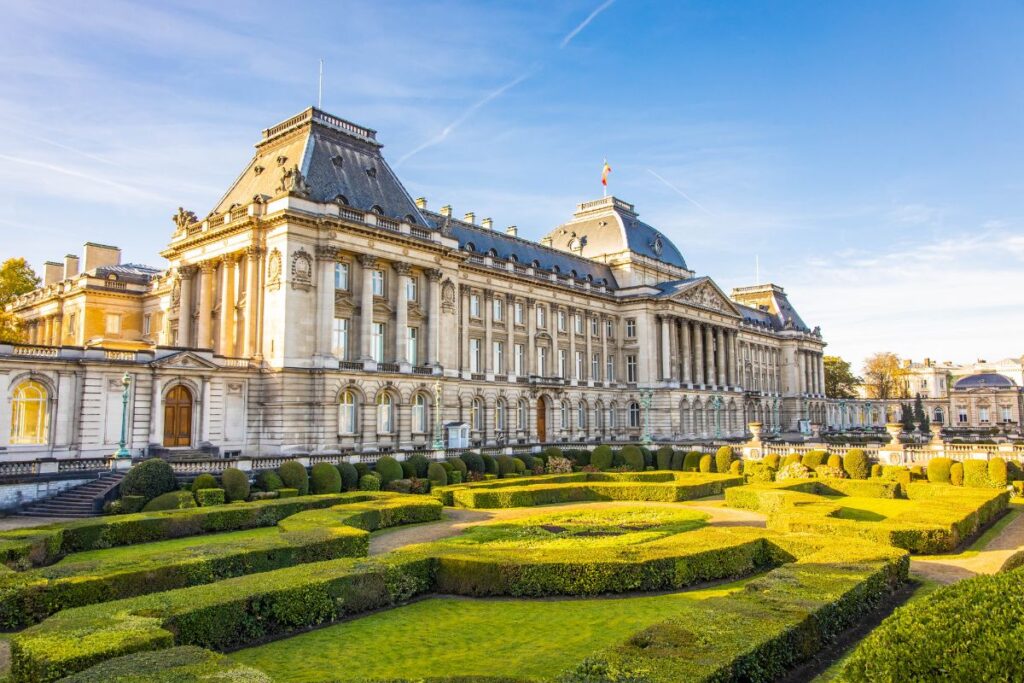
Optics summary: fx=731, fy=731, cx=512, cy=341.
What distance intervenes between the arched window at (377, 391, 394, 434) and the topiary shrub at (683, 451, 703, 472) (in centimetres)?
1903

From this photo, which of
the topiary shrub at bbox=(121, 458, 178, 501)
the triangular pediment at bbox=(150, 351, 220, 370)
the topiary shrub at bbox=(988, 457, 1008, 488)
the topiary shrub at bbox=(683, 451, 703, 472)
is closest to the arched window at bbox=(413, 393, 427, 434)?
the triangular pediment at bbox=(150, 351, 220, 370)

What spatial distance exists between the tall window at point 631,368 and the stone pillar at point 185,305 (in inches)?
1573

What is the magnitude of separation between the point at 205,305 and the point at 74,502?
62.5 ft

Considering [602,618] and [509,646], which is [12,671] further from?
[602,618]

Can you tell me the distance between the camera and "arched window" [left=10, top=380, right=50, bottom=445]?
31.8 meters

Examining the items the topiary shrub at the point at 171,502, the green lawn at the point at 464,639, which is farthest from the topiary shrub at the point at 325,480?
the green lawn at the point at 464,639

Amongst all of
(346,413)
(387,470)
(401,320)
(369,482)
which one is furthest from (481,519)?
(401,320)

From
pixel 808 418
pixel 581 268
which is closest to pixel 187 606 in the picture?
pixel 581 268

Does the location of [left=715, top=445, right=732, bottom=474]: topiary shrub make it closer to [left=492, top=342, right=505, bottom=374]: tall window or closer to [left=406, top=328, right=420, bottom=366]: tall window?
[left=492, top=342, right=505, bottom=374]: tall window

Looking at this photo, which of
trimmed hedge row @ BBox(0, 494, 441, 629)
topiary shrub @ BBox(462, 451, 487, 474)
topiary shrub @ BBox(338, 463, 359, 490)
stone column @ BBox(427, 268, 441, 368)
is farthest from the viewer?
stone column @ BBox(427, 268, 441, 368)

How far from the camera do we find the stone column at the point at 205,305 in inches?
1737

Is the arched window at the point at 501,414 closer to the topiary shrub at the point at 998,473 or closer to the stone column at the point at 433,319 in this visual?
the stone column at the point at 433,319

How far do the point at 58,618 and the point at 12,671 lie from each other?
132 cm

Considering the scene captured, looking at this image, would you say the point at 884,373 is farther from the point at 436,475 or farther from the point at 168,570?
the point at 168,570
